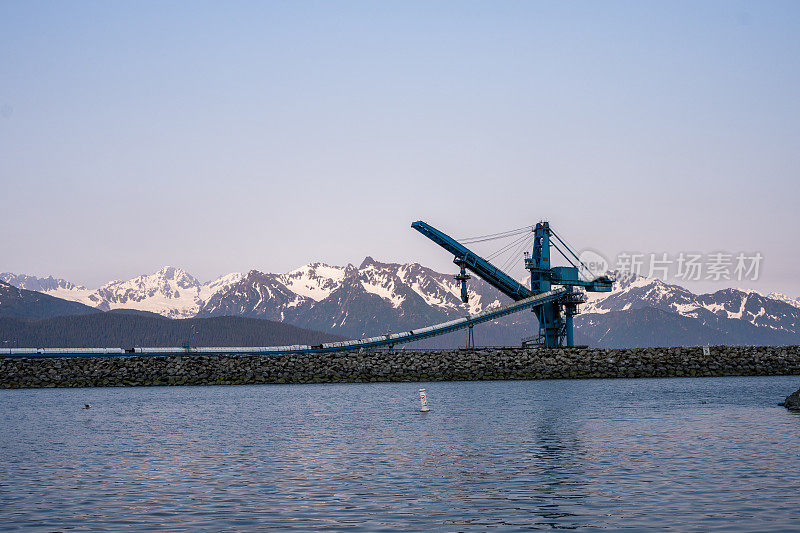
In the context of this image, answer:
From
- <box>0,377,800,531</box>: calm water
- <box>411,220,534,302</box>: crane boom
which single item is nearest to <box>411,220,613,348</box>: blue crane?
<box>411,220,534,302</box>: crane boom

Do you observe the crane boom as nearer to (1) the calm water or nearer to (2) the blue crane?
(2) the blue crane

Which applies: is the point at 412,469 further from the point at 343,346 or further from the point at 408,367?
the point at 343,346

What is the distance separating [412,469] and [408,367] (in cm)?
9077

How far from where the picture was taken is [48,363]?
408 ft

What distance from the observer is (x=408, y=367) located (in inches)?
4852

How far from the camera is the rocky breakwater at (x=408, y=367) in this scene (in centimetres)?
12069

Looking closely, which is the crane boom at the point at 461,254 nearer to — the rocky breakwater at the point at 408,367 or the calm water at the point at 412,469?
the rocky breakwater at the point at 408,367

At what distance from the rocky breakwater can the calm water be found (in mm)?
56081

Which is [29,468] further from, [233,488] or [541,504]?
[541,504]

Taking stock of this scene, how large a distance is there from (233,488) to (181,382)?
317 feet

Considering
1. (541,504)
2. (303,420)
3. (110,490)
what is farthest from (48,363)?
(541,504)

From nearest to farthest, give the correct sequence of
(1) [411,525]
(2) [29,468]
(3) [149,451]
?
(1) [411,525]
(2) [29,468]
(3) [149,451]

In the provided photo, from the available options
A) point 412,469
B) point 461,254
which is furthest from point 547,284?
point 412,469

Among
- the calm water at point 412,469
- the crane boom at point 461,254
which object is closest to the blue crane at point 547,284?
the crane boom at point 461,254
